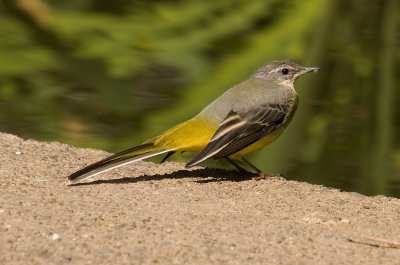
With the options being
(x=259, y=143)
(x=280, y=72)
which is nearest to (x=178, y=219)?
(x=259, y=143)

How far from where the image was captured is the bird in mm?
7383

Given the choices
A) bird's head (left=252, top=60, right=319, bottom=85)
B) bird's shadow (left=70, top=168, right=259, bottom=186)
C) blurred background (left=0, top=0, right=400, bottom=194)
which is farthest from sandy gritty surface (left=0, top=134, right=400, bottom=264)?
blurred background (left=0, top=0, right=400, bottom=194)

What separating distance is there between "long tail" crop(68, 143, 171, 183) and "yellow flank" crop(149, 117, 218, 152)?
54 millimetres

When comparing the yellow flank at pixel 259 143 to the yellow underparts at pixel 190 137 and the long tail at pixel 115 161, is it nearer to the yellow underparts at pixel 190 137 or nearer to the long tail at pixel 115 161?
the yellow underparts at pixel 190 137

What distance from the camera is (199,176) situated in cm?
776

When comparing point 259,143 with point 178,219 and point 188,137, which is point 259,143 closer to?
point 188,137

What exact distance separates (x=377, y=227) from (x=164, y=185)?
1341 mm

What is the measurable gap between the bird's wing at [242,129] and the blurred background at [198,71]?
96cm

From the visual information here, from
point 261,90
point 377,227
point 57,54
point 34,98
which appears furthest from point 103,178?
point 57,54

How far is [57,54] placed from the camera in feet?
37.3

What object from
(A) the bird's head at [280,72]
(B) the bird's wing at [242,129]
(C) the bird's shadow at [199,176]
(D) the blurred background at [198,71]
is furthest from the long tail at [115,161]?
(D) the blurred background at [198,71]

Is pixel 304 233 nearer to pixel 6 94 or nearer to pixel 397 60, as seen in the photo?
pixel 6 94

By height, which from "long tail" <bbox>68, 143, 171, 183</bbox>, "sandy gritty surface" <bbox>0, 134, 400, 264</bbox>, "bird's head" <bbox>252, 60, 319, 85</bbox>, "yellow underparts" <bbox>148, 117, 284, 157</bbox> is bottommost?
"sandy gritty surface" <bbox>0, 134, 400, 264</bbox>

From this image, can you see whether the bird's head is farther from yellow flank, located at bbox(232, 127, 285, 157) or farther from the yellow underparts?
the yellow underparts
